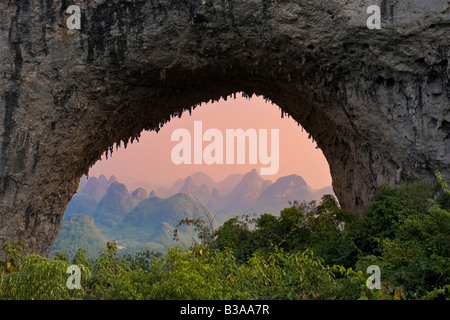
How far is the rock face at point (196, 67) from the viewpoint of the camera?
11.3 metres

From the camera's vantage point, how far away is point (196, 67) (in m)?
12.5

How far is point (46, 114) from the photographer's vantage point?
11859 mm

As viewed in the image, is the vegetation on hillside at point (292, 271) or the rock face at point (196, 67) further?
the rock face at point (196, 67)

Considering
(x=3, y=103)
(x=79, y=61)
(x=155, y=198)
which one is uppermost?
(x=79, y=61)

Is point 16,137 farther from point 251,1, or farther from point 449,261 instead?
point 449,261

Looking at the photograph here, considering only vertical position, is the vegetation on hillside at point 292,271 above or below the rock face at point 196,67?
below

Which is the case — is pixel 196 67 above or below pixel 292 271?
above

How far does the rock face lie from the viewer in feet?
37.2

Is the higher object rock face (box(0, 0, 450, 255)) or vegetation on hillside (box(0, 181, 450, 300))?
rock face (box(0, 0, 450, 255))

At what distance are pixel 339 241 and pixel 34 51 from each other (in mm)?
10474

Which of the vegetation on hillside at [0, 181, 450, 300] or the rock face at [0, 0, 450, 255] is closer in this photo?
the vegetation on hillside at [0, 181, 450, 300]

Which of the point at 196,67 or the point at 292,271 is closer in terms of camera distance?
the point at 292,271
